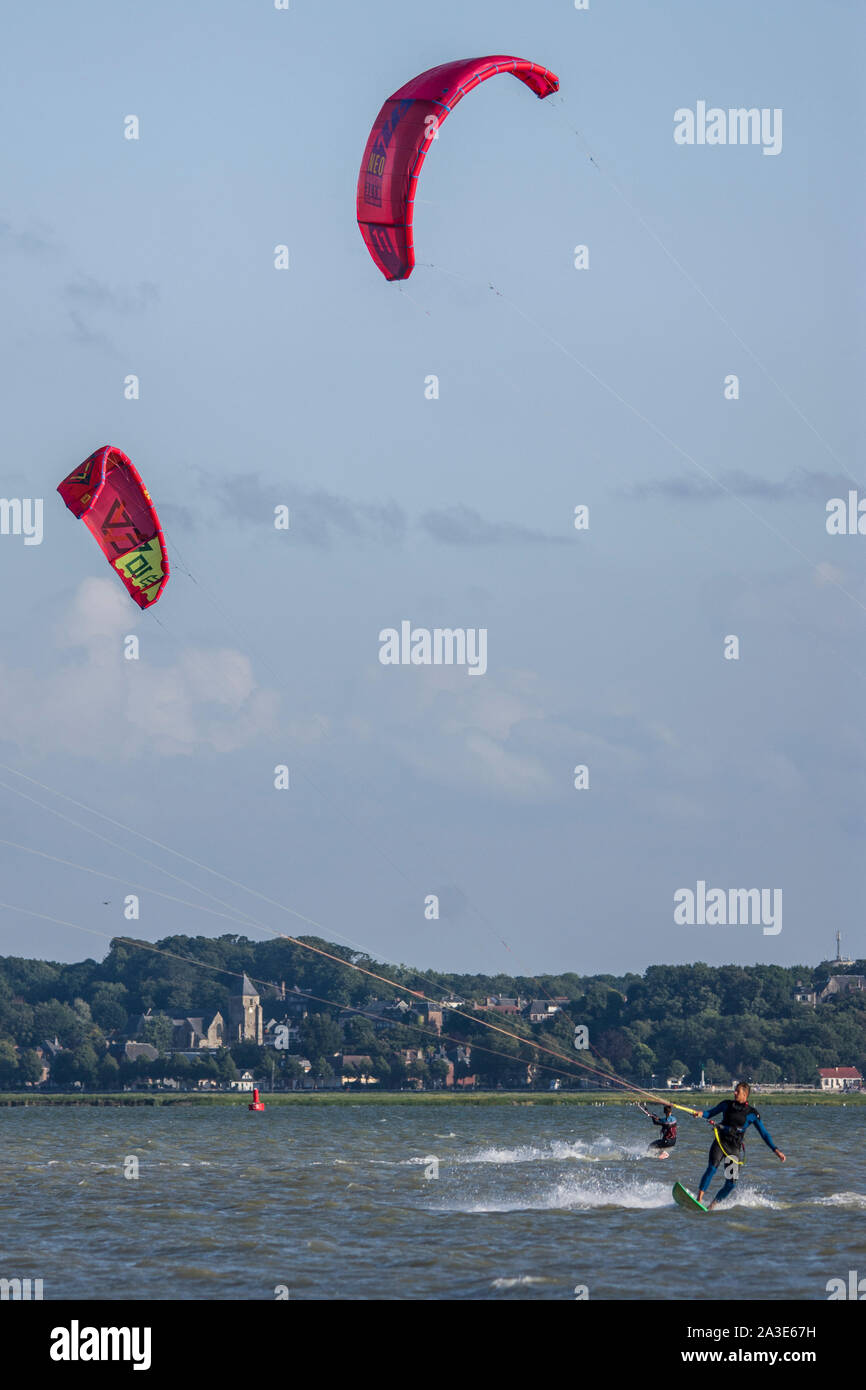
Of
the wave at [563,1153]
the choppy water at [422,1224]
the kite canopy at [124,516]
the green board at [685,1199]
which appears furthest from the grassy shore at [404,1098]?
the green board at [685,1199]

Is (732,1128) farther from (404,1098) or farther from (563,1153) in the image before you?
(404,1098)

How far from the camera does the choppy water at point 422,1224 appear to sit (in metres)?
17.7

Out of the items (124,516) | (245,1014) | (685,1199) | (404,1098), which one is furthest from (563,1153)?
(245,1014)

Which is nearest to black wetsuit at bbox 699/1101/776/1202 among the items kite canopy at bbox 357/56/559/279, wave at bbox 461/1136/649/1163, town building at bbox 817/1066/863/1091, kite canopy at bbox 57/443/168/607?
kite canopy at bbox 357/56/559/279

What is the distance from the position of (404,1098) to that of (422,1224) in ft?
285

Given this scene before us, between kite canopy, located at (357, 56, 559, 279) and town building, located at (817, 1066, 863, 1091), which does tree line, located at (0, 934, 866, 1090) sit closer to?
town building, located at (817, 1066, 863, 1091)

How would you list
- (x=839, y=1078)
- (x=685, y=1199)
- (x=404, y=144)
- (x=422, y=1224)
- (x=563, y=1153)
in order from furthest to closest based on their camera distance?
(x=839, y=1078) → (x=563, y=1153) → (x=422, y=1224) → (x=404, y=144) → (x=685, y=1199)

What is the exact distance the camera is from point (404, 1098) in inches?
4242

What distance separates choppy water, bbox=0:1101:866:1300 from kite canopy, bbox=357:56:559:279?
1214 centimetres

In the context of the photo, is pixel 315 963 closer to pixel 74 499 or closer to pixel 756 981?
pixel 756 981

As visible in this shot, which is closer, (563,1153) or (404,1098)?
(563,1153)
